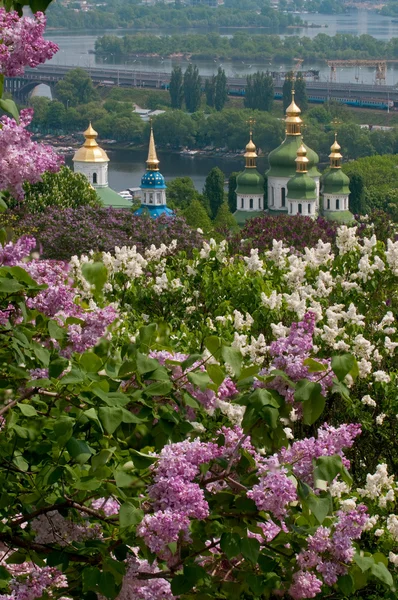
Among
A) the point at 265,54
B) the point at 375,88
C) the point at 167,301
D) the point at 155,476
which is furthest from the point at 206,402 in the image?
the point at 265,54

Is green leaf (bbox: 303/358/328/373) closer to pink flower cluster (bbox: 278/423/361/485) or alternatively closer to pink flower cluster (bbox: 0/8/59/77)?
pink flower cluster (bbox: 278/423/361/485)

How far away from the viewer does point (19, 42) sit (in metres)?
4.22

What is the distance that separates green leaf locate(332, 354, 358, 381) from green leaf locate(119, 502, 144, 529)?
0.57 meters

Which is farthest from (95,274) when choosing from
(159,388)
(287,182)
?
(287,182)

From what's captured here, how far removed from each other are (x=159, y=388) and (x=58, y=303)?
47cm

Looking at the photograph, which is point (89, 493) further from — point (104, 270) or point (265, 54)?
point (265, 54)

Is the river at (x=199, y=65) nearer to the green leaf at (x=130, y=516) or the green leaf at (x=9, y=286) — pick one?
the green leaf at (x=9, y=286)

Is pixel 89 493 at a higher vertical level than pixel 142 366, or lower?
lower

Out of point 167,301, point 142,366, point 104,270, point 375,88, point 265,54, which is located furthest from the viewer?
point 265,54

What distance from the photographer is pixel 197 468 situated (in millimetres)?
3889

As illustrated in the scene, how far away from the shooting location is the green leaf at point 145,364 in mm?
Answer: 4102

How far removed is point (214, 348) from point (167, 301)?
5435 mm

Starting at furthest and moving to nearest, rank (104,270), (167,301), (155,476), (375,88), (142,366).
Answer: (375,88)
(167,301)
(104,270)
(142,366)
(155,476)

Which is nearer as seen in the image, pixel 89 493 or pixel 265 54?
pixel 89 493
